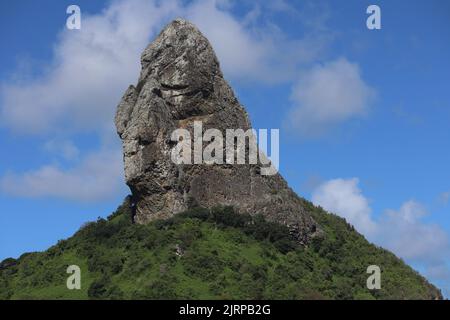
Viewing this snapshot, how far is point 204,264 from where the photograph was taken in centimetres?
9556

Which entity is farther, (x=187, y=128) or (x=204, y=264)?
(x=187, y=128)

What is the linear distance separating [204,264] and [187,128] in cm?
1839

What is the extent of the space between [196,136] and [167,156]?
4.69 m

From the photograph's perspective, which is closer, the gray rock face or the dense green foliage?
the dense green foliage

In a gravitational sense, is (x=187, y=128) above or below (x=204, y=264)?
above

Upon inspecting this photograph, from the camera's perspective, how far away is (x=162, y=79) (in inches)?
4353

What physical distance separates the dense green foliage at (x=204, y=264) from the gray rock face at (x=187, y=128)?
2140 mm

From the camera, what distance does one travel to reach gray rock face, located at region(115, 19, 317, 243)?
105 metres

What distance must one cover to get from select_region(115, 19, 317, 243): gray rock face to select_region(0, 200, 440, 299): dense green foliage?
214 centimetres

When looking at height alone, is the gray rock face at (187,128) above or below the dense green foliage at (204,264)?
above

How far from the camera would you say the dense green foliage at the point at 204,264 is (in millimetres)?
92812
